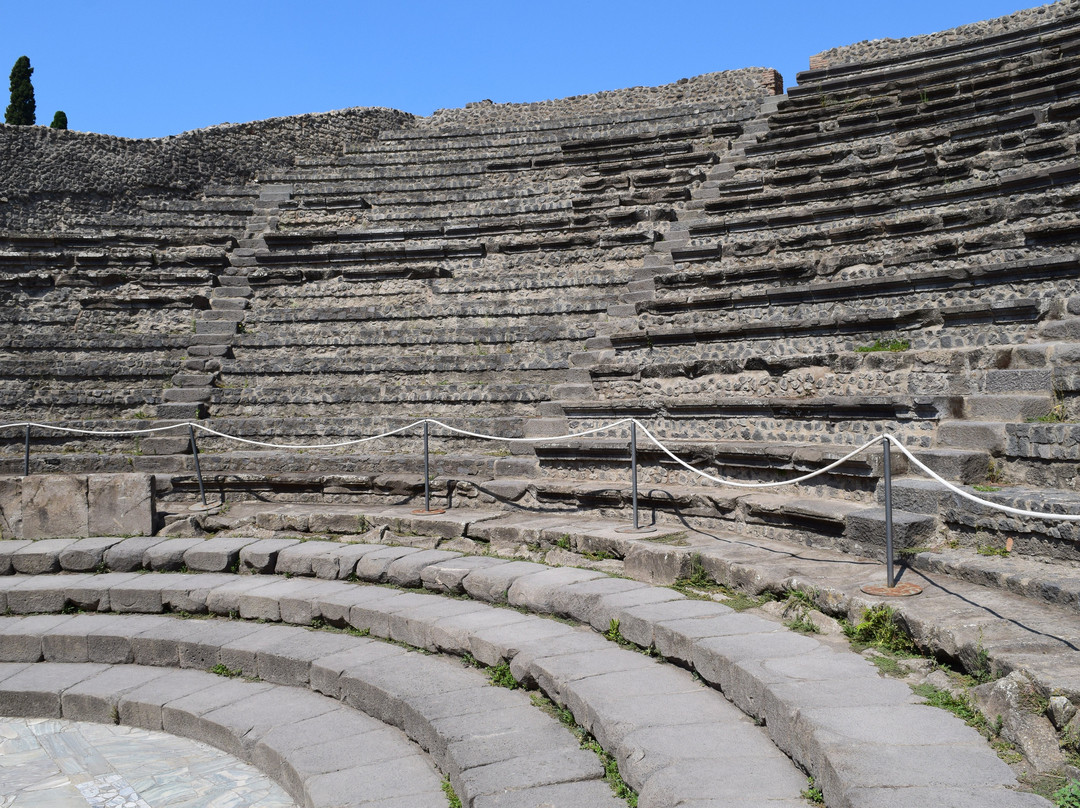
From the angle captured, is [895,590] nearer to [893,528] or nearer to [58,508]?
[893,528]

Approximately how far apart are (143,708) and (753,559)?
387 centimetres

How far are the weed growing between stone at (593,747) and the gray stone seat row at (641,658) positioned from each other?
66 millimetres

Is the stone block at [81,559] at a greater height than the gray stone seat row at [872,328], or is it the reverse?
the gray stone seat row at [872,328]

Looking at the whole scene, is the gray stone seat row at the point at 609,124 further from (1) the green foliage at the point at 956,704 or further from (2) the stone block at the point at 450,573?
(1) the green foliage at the point at 956,704

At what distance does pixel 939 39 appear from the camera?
16000 mm

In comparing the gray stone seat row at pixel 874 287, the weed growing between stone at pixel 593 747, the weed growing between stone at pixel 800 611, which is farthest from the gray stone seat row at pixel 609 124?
the weed growing between stone at pixel 593 747

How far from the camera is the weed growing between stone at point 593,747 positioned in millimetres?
3350

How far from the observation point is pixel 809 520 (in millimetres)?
5566

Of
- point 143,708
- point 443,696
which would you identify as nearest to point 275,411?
point 143,708

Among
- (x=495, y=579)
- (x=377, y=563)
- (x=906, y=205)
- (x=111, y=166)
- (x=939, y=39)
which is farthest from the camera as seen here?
(x=939, y=39)

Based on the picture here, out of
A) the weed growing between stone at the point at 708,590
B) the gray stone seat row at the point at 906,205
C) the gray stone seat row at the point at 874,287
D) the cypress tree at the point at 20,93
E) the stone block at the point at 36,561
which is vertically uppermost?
the cypress tree at the point at 20,93

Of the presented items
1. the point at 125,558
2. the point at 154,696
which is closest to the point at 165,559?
the point at 125,558

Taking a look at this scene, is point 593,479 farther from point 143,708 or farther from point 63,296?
point 63,296

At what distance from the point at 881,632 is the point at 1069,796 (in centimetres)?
147
